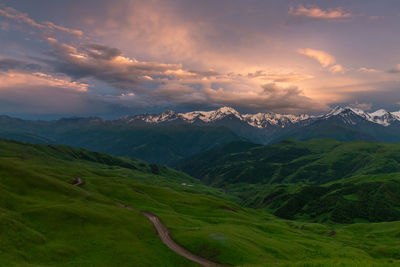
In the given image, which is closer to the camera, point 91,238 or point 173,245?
point 91,238

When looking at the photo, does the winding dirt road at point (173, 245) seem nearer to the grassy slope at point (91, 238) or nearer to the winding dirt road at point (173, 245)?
the winding dirt road at point (173, 245)

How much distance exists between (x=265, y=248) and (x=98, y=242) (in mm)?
42656

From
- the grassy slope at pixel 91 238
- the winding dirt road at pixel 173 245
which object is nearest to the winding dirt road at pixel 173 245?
the winding dirt road at pixel 173 245

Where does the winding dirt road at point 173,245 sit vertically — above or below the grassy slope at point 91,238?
below

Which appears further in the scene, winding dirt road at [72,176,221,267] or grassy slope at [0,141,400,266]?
winding dirt road at [72,176,221,267]

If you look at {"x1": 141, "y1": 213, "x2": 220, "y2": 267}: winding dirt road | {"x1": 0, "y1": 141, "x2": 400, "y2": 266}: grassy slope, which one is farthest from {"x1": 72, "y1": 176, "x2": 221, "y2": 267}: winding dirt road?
{"x1": 0, "y1": 141, "x2": 400, "y2": 266}: grassy slope

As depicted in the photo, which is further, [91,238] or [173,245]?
[173,245]

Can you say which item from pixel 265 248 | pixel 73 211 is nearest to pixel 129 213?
pixel 73 211

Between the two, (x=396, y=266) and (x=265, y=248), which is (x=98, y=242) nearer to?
(x=265, y=248)

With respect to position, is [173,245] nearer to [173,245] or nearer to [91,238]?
[173,245]

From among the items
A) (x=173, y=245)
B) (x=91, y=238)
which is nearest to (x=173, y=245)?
(x=173, y=245)

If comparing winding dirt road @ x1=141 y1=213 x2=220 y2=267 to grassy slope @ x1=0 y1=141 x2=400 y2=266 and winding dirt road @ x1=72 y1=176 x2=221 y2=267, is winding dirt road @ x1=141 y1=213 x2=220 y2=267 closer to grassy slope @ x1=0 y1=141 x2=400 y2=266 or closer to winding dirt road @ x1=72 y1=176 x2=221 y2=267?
winding dirt road @ x1=72 y1=176 x2=221 y2=267

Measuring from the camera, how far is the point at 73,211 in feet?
227

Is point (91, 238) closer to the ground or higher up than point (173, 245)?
higher up
